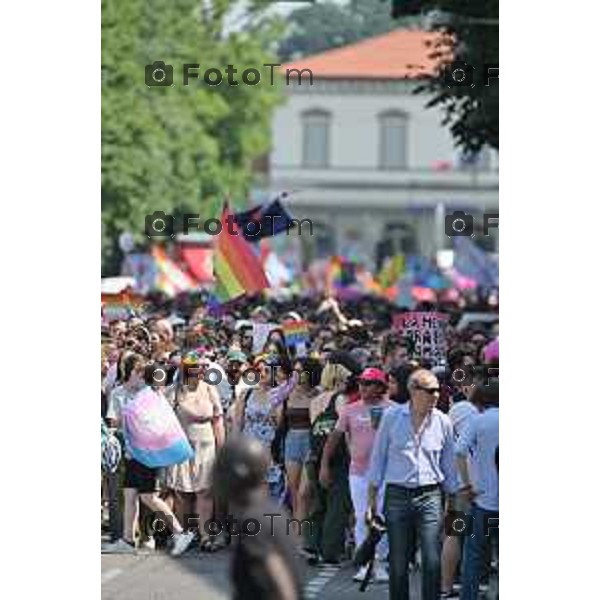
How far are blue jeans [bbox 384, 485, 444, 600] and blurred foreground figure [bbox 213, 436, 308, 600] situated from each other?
509cm

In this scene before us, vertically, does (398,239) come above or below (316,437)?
above

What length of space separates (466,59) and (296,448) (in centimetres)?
1044

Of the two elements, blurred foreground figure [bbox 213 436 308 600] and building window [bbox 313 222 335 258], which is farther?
building window [bbox 313 222 335 258]

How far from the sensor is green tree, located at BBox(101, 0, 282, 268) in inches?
1833

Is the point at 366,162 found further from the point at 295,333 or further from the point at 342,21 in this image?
the point at 295,333

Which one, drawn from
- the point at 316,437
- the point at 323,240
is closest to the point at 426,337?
the point at 316,437

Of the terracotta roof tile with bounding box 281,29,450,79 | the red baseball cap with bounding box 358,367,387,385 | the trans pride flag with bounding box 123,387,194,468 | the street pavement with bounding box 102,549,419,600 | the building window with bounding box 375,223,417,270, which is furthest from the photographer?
the building window with bounding box 375,223,417,270

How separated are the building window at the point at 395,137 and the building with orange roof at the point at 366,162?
0.13 ft

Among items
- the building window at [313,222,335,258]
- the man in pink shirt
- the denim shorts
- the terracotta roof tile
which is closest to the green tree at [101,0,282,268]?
the terracotta roof tile

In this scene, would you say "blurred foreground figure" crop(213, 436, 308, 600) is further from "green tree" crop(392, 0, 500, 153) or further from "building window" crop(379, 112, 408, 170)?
"building window" crop(379, 112, 408, 170)

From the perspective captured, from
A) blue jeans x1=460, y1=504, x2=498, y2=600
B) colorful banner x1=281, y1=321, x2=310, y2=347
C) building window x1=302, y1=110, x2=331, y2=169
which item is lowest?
blue jeans x1=460, y1=504, x2=498, y2=600

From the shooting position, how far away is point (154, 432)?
1891 cm

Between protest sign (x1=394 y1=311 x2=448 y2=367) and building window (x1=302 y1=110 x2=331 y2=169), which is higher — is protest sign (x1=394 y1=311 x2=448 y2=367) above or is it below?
below
